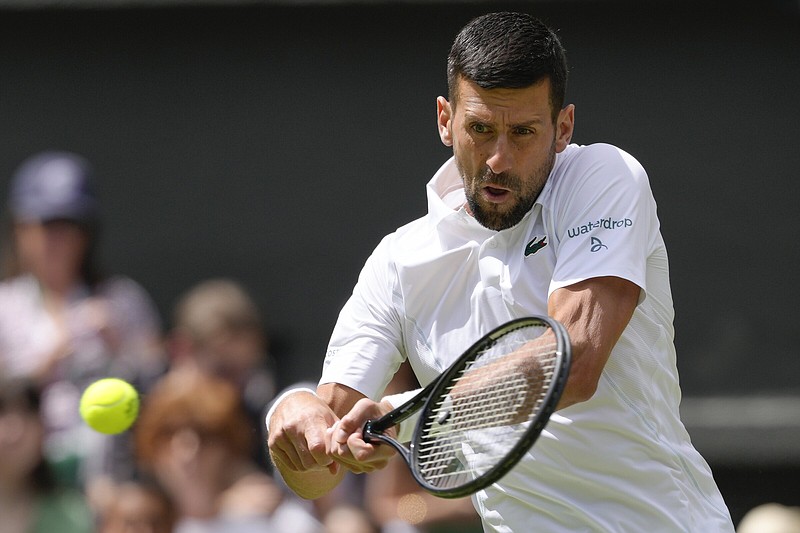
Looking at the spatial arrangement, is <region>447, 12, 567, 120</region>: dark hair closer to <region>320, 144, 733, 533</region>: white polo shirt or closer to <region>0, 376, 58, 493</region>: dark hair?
<region>320, 144, 733, 533</region>: white polo shirt

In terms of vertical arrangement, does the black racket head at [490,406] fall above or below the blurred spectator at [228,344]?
above

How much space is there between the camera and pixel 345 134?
8.01m

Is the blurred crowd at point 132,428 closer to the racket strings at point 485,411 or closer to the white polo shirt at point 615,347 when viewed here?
the white polo shirt at point 615,347

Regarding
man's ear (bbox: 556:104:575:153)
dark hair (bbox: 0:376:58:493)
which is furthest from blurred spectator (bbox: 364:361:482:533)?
man's ear (bbox: 556:104:575:153)

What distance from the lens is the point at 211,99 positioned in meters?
8.05

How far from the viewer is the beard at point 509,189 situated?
3166mm

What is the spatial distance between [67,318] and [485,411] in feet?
11.8

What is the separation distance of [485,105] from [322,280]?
16.3 feet

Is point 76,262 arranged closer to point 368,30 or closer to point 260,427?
point 260,427

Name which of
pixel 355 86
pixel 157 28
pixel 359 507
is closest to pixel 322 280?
pixel 355 86

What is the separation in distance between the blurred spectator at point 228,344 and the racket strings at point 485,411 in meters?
3.01

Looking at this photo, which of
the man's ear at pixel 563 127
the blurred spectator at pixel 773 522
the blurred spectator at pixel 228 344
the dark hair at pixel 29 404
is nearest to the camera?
the man's ear at pixel 563 127

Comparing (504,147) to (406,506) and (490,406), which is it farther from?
(406,506)

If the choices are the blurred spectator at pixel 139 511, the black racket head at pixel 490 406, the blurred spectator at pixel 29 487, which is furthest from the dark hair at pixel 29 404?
the black racket head at pixel 490 406
